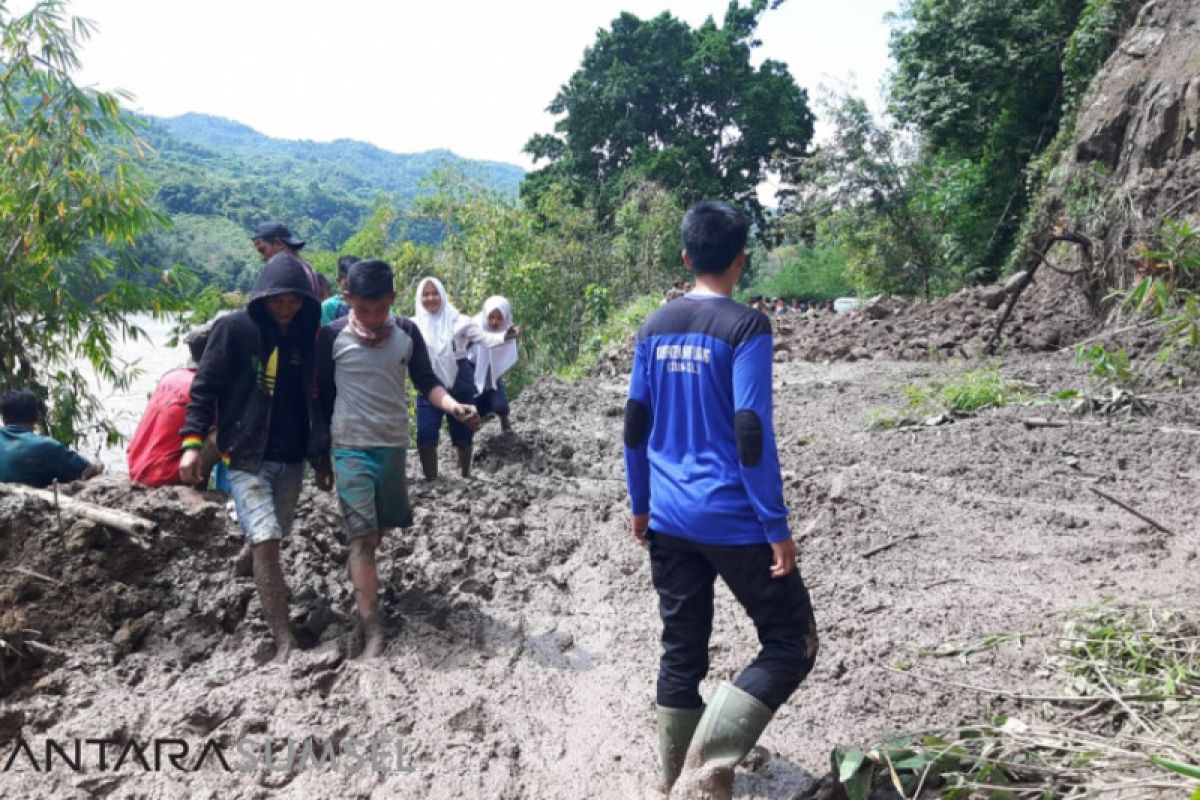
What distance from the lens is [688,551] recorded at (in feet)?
9.18

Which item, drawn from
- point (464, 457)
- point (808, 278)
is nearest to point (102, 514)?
point (464, 457)

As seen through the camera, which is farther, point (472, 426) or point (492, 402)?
point (492, 402)

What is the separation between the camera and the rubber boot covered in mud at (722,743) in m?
2.63

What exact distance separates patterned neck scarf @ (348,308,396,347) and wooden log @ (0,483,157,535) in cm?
137

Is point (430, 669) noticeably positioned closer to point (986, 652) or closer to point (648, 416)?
point (648, 416)

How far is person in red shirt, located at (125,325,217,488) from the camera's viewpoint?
4.90 metres

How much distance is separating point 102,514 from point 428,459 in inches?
130

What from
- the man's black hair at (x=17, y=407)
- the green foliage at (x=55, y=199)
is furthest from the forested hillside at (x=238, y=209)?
the man's black hair at (x=17, y=407)

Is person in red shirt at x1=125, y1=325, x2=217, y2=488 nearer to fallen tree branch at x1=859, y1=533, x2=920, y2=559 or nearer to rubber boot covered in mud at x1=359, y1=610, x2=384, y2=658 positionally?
rubber boot covered in mud at x1=359, y1=610, x2=384, y2=658

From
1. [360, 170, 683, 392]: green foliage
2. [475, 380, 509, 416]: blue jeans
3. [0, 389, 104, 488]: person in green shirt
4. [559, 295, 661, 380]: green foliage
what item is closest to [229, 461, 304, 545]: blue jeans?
[0, 389, 104, 488]: person in green shirt

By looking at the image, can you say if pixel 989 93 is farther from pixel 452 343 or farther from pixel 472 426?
pixel 472 426

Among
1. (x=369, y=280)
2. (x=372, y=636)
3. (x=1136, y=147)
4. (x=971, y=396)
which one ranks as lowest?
(x=372, y=636)

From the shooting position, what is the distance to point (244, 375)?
4.06 m

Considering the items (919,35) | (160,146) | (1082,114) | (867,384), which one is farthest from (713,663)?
(160,146)
